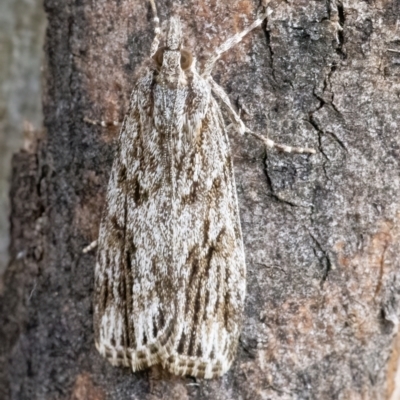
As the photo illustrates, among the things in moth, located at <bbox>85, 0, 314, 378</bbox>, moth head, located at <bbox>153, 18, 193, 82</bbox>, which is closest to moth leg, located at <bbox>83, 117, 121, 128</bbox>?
moth, located at <bbox>85, 0, 314, 378</bbox>

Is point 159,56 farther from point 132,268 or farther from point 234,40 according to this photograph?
point 132,268

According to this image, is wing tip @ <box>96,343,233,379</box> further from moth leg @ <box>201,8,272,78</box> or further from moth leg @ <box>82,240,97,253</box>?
moth leg @ <box>201,8,272,78</box>

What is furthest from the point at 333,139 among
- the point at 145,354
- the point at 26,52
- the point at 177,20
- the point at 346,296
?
the point at 26,52

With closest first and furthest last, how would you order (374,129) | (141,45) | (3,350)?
1. (374,129)
2. (141,45)
3. (3,350)

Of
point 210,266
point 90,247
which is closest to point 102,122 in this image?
point 90,247

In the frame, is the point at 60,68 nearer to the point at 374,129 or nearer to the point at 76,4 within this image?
the point at 76,4

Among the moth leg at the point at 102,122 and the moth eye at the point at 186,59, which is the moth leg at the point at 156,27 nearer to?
the moth eye at the point at 186,59

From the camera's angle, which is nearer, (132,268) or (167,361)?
(167,361)

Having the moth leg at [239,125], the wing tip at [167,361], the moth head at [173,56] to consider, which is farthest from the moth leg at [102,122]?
the wing tip at [167,361]
